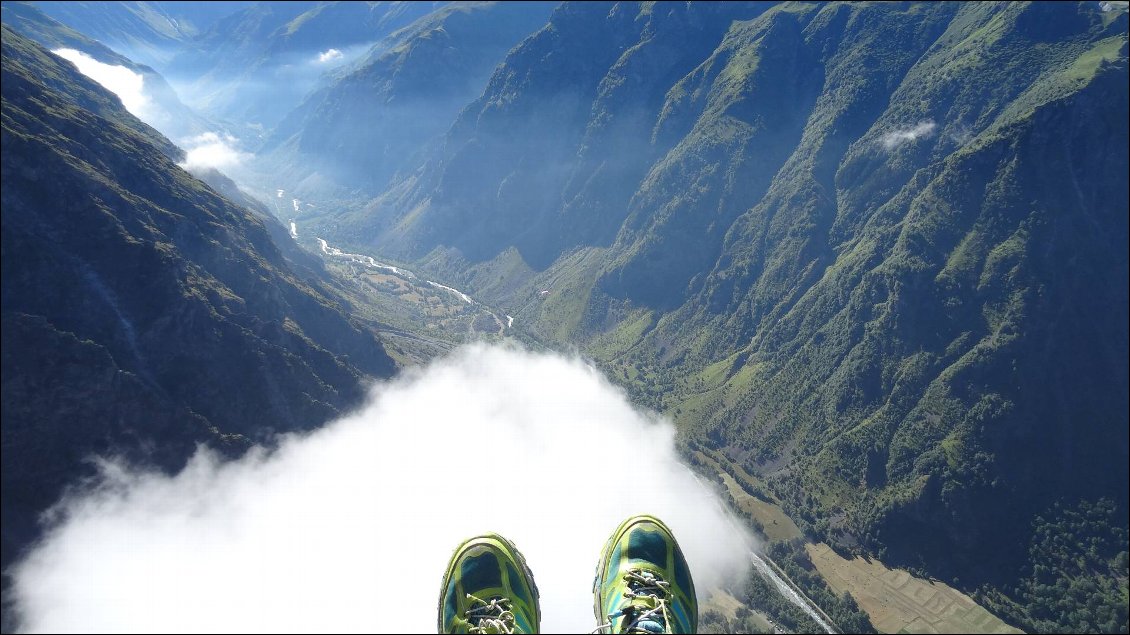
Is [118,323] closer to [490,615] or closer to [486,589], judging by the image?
[486,589]

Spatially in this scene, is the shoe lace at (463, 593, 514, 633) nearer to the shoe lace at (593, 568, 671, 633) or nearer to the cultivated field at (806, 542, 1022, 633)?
the shoe lace at (593, 568, 671, 633)

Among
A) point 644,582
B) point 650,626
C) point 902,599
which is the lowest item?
point 902,599

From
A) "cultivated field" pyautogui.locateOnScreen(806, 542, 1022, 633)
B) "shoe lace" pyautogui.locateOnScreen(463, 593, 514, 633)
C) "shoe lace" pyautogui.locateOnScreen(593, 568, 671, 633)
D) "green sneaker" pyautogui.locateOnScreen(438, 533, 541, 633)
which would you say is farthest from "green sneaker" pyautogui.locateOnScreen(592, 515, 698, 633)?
"cultivated field" pyautogui.locateOnScreen(806, 542, 1022, 633)

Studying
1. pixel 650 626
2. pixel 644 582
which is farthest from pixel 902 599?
pixel 650 626

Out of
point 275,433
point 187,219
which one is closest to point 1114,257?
point 275,433

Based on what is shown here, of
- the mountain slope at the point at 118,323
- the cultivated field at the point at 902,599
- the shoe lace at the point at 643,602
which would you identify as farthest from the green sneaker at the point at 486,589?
the cultivated field at the point at 902,599

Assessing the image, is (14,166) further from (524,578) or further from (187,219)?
(524,578)

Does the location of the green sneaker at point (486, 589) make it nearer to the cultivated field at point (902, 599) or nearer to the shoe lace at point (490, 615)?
the shoe lace at point (490, 615)

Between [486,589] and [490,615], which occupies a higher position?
[486,589]
